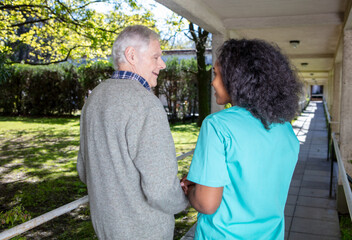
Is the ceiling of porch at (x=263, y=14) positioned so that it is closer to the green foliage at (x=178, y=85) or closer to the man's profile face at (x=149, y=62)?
the man's profile face at (x=149, y=62)

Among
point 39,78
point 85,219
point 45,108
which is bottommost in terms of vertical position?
point 85,219

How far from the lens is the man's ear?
4.91 ft

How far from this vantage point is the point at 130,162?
132 centimetres

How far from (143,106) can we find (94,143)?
0.26 metres

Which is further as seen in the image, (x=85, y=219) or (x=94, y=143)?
(x=85, y=219)

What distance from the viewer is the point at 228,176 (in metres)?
1.28

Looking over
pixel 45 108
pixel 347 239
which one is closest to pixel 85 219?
pixel 347 239

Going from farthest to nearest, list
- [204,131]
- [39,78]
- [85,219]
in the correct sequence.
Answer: [39,78] → [85,219] → [204,131]

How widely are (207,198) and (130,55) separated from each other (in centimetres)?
68

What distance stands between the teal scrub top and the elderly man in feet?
0.40

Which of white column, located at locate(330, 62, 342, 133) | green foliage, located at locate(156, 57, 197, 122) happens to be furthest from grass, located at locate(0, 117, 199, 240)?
white column, located at locate(330, 62, 342, 133)

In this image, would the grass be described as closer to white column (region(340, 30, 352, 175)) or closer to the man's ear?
white column (region(340, 30, 352, 175))

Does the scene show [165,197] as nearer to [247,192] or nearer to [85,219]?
[247,192]

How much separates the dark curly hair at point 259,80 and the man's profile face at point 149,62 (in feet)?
0.99
